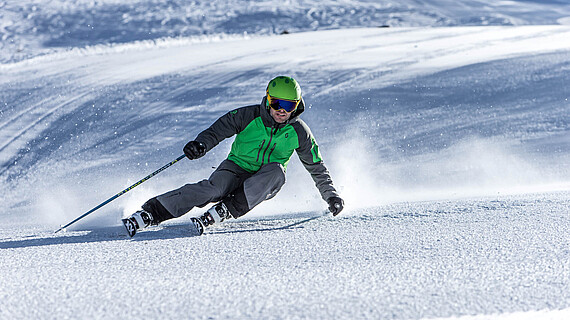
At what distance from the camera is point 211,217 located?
12.4 ft

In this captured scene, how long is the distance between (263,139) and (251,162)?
0.19 meters

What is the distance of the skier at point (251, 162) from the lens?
12.7 ft

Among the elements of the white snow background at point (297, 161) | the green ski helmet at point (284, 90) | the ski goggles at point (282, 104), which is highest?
the green ski helmet at point (284, 90)

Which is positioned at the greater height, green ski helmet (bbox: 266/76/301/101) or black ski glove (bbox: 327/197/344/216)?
green ski helmet (bbox: 266/76/301/101)

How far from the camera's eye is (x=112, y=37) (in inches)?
462

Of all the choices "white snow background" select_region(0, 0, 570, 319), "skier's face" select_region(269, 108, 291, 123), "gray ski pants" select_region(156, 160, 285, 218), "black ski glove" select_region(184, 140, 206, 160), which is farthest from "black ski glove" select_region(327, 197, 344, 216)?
"black ski glove" select_region(184, 140, 206, 160)

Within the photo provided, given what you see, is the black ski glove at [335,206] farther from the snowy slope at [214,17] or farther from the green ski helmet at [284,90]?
the snowy slope at [214,17]

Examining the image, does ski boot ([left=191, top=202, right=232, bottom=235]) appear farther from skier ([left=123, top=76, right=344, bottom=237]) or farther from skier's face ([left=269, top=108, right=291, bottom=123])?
skier's face ([left=269, top=108, right=291, bottom=123])

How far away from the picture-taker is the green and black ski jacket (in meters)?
4.14

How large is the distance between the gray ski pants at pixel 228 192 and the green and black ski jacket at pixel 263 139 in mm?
161

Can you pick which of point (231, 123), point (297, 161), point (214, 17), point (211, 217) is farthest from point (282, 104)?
point (214, 17)

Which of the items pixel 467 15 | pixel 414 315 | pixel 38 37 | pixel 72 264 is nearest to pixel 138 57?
pixel 38 37

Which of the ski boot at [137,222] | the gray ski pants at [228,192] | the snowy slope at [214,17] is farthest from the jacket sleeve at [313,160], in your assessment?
the snowy slope at [214,17]

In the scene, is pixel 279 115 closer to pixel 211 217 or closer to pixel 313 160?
pixel 313 160
